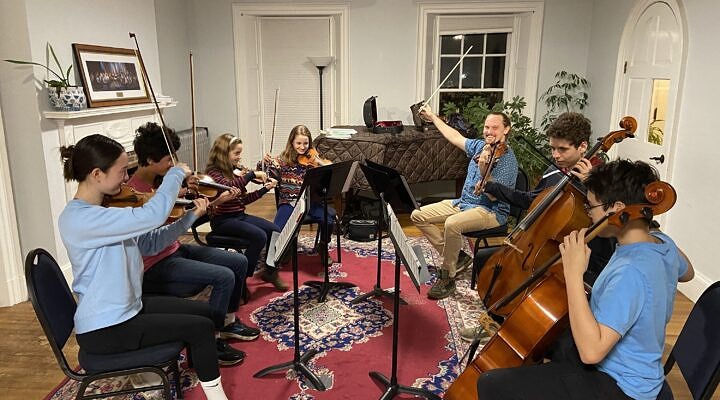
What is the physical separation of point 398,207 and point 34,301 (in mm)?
1499

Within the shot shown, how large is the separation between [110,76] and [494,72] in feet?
12.5

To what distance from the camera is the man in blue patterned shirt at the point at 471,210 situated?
115 inches

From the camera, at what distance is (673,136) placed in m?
3.25

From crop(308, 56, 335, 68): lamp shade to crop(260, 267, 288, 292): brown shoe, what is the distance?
8.92ft

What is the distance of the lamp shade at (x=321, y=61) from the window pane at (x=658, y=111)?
9.98 ft

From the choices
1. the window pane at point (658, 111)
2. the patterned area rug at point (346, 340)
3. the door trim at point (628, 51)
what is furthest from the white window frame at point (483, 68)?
the patterned area rug at point (346, 340)

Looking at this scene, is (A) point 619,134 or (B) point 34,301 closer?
(B) point 34,301

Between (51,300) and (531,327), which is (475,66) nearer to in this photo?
(531,327)

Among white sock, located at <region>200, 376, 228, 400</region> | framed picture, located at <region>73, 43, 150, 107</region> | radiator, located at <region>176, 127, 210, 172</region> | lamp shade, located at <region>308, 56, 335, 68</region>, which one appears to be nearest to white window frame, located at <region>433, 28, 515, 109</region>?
lamp shade, located at <region>308, 56, 335, 68</region>

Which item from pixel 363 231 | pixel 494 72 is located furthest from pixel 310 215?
pixel 494 72

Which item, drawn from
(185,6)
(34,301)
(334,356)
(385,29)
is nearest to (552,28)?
(385,29)

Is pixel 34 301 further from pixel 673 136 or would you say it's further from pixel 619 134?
pixel 673 136

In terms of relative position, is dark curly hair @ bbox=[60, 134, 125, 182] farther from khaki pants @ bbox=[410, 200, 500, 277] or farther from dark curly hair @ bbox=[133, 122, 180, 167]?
khaki pants @ bbox=[410, 200, 500, 277]

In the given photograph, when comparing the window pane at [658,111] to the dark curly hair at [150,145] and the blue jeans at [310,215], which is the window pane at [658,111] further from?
the dark curly hair at [150,145]
